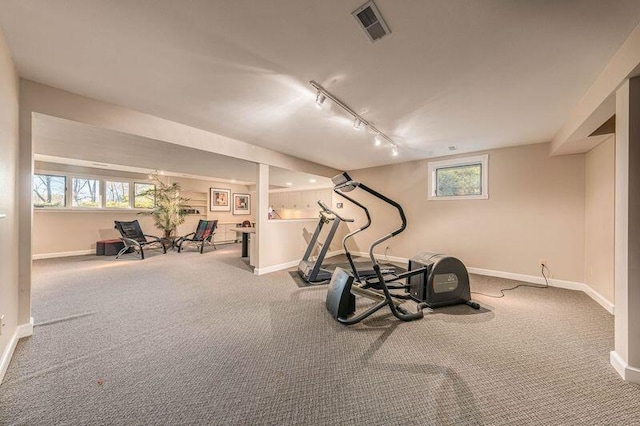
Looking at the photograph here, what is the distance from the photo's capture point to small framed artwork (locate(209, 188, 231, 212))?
28.0 ft

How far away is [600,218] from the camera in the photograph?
3072 mm

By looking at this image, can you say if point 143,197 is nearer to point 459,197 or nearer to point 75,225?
point 75,225

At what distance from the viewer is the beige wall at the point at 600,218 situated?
2.81 meters

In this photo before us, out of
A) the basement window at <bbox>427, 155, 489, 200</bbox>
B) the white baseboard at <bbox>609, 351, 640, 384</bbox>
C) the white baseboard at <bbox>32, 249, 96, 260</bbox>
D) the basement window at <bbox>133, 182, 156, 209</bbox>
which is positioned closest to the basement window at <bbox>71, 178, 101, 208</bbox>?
the basement window at <bbox>133, 182, 156, 209</bbox>

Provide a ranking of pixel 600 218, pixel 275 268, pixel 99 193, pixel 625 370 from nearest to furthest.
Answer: pixel 625 370 < pixel 600 218 < pixel 275 268 < pixel 99 193

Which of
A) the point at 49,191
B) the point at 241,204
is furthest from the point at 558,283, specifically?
→ the point at 49,191

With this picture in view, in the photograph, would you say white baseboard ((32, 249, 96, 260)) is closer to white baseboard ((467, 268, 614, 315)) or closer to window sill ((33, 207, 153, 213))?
window sill ((33, 207, 153, 213))

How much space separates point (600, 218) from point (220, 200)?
31.1 feet

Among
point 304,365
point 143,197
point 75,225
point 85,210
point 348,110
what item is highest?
point 348,110

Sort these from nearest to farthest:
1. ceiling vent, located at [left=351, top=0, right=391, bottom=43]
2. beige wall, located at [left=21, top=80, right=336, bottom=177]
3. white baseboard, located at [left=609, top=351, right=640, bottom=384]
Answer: ceiling vent, located at [left=351, top=0, right=391, bottom=43]
white baseboard, located at [left=609, top=351, right=640, bottom=384]
beige wall, located at [left=21, top=80, right=336, bottom=177]

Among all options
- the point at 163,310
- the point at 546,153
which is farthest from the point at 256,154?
the point at 546,153

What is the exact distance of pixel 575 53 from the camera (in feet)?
5.54

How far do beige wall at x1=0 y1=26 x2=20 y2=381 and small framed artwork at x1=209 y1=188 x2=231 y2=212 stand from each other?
21.8 feet

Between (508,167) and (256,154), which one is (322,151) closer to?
(256,154)
